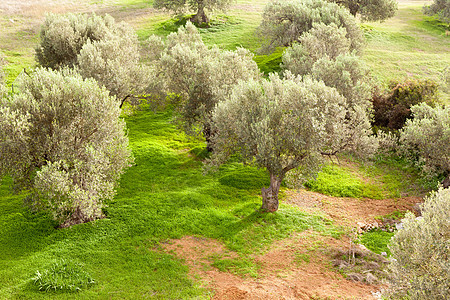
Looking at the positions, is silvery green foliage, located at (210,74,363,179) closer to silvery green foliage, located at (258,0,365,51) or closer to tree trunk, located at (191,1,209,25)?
silvery green foliage, located at (258,0,365,51)

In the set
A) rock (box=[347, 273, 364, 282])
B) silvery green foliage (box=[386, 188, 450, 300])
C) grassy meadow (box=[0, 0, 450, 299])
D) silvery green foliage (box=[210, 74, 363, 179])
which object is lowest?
rock (box=[347, 273, 364, 282])

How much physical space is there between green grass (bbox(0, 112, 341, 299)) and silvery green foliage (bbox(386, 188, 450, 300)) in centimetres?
1032

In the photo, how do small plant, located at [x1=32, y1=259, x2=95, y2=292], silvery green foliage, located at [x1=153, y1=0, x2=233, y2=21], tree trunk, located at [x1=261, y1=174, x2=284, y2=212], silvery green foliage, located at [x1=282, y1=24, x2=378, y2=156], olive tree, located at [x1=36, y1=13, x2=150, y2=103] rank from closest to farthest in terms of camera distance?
small plant, located at [x1=32, y1=259, x2=95, y2=292]
tree trunk, located at [x1=261, y1=174, x2=284, y2=212]
silvery green foliage, located at [x1=282, y1=24, x2=378, y2=156]
olive tree, located at [x1=36, y1=13, x2=150, y2=103]
silvery green foliage, located at [x1=153, y1=0, x2=233, y2=21]

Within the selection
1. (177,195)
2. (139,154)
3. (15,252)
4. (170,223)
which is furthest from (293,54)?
(15,252)

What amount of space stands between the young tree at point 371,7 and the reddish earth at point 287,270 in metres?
56.6

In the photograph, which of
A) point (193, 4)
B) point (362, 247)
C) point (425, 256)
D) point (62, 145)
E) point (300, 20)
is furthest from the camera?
point (193, 4)

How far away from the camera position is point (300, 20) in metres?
66.1

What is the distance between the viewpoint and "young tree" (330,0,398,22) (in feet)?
243

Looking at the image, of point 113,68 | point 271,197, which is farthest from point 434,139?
point 113,68

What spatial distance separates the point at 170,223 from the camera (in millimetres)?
30203

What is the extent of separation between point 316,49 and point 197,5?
39904 millimetres

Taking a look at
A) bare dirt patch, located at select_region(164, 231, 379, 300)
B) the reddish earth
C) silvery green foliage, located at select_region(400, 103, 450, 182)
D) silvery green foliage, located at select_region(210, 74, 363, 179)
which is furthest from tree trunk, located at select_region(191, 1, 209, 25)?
bare dirt patch, located at select_region(164, 231, 379, 300)

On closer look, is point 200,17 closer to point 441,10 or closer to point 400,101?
point 400,101

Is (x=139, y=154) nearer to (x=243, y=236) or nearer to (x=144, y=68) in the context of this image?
(x=144, y=68)
